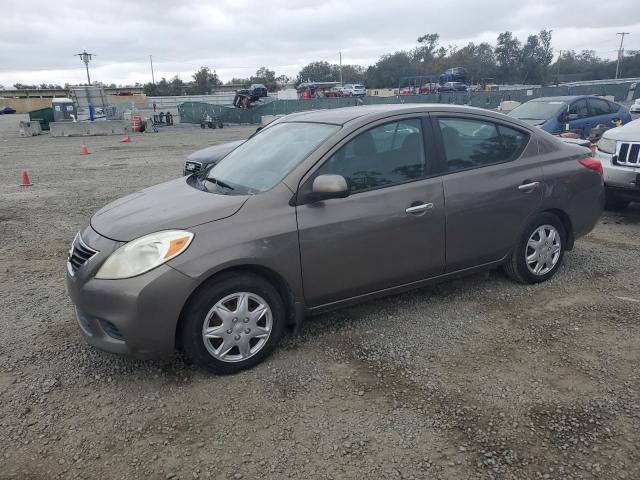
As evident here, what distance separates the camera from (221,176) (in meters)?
4.14

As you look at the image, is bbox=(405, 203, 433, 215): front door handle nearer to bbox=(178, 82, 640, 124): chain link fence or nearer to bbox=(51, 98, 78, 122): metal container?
bbox=(178, 82, 640, 124): chain link fence

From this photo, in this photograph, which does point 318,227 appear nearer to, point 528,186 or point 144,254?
point 144,254

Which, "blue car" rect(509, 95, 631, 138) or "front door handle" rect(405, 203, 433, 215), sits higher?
"blue car" rect(509, 95, 631, 138)

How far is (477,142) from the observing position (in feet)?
14.1

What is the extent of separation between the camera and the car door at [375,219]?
3539 millimetres

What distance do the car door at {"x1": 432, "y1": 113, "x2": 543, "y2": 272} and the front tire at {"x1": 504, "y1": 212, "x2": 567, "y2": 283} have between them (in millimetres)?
153

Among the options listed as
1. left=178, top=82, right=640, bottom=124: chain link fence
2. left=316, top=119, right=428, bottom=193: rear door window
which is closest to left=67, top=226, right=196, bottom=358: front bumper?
left=316, top=119, right=428, bottom=193: rear door window

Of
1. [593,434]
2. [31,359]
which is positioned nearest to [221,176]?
[31,359]

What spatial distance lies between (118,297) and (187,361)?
0.80 metres

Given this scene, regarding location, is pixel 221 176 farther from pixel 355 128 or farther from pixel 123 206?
pixel 355 128

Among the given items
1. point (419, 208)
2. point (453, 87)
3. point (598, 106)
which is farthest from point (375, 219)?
point (453, 87)

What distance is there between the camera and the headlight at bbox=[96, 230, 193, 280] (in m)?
3.09

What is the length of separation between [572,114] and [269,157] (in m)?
9.75

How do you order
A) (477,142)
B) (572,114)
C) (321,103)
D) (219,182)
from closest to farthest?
(219,182), (477,142), (572,114), (321,103)
